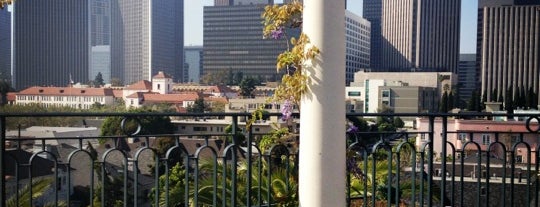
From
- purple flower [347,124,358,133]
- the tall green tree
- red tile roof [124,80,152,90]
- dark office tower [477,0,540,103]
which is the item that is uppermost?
dark office tower [477,0,540,103]

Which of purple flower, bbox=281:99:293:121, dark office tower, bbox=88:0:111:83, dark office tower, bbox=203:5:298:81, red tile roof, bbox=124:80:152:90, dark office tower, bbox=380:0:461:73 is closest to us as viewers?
purple flower, bbox=281:99:293:121

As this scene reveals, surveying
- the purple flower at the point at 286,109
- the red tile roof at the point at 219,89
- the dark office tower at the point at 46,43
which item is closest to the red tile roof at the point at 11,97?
the dark office tower at the point at 46,43

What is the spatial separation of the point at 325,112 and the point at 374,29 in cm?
14140

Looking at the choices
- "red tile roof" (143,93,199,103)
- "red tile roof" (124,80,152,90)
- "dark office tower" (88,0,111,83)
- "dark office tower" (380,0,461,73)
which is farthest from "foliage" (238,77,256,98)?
"dark office tower" (88,0,111,83)

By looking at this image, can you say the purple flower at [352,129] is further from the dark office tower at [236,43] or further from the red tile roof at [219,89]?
the dark office tower at [236,43]

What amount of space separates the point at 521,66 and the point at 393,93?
17.8 meters

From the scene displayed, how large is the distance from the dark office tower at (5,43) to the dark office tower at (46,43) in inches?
146

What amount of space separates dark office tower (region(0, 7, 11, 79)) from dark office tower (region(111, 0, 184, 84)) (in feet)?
74.1

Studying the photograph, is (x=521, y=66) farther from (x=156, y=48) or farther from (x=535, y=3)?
(x=156, y=48)

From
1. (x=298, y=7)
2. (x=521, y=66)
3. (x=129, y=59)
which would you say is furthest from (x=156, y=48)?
(x=298, y=7)

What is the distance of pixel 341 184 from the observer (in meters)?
2.07

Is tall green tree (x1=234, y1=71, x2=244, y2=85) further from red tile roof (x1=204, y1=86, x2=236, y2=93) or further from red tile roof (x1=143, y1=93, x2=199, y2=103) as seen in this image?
red tile roof (x1=143, y1=93, x2=199, y2=103)

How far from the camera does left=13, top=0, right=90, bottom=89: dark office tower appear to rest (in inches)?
4510

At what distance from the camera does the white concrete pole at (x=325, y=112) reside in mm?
2004
